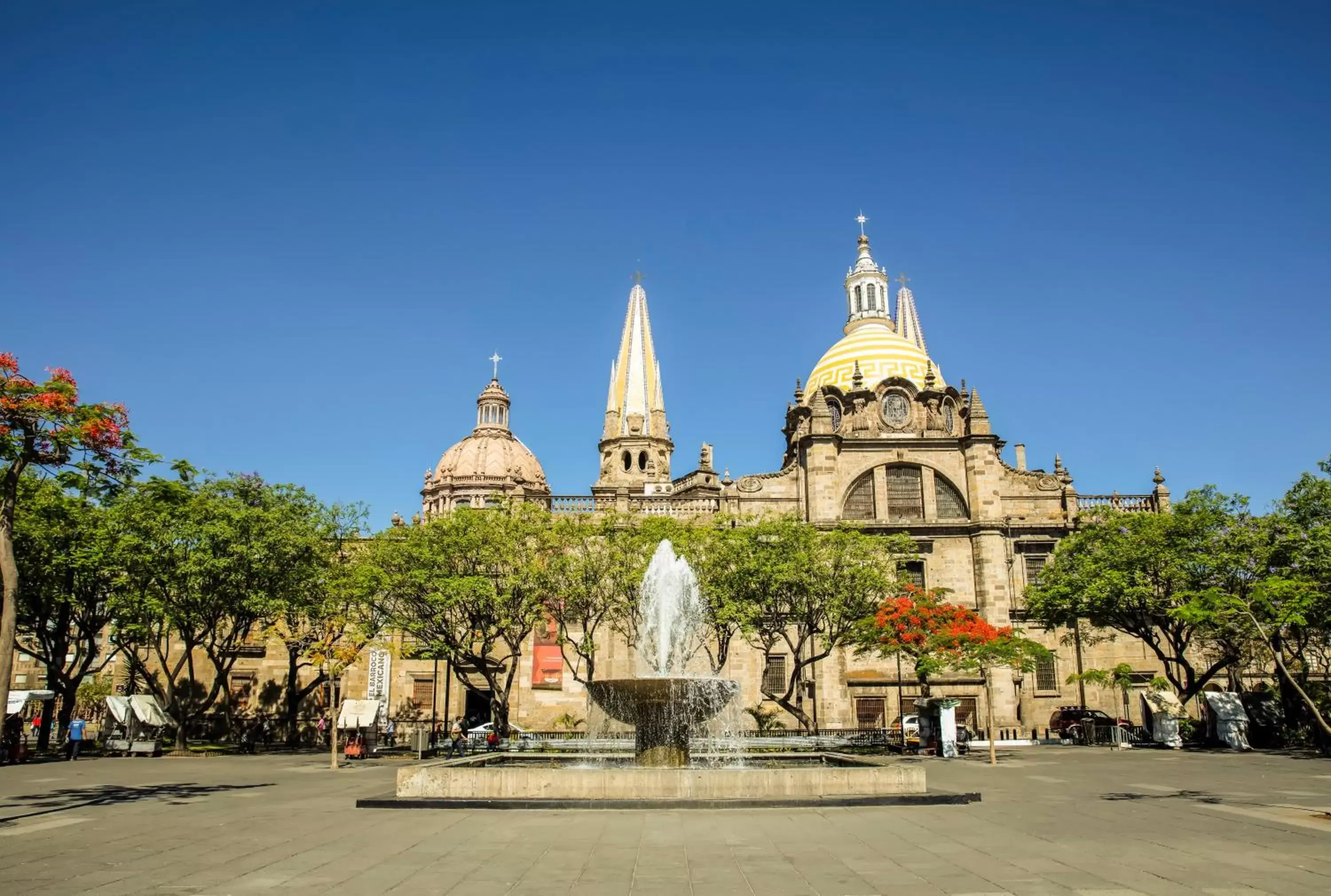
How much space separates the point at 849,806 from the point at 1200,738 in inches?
1076

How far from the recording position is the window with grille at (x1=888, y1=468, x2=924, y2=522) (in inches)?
1773

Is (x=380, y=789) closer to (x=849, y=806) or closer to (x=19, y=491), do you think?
(x=849, y=806)

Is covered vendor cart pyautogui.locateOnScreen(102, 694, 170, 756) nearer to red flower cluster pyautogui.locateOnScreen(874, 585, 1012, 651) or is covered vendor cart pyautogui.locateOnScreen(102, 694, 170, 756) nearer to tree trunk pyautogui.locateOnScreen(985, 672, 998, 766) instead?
red flower cluster pyautogui.locateOnScreen(874, 585, 1012, 651)

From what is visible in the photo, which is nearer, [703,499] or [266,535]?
[266,535]

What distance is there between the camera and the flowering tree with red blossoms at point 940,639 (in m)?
31.0

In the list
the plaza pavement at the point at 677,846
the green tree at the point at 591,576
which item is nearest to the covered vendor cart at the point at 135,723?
the plaza pavement at the point at 677,846

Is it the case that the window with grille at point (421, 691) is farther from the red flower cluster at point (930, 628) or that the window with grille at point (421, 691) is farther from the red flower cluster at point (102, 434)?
the red flower cluster at point (102, 434)

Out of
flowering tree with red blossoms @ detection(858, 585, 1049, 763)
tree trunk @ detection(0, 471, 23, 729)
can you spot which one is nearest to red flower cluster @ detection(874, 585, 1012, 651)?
flowering tree with red blossoms @ detection(858, 585, 1049, 763)

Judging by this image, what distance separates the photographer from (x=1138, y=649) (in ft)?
139

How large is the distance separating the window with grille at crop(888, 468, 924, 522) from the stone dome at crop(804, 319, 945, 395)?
24.1ft

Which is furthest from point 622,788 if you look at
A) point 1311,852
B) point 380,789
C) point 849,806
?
point 1311,852

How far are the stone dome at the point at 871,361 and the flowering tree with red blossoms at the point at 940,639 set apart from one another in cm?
2068

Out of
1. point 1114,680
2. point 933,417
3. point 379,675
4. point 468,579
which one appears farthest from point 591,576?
point 933,417

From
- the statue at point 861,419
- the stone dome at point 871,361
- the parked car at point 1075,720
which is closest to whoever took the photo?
the parked car at point 1075,720
